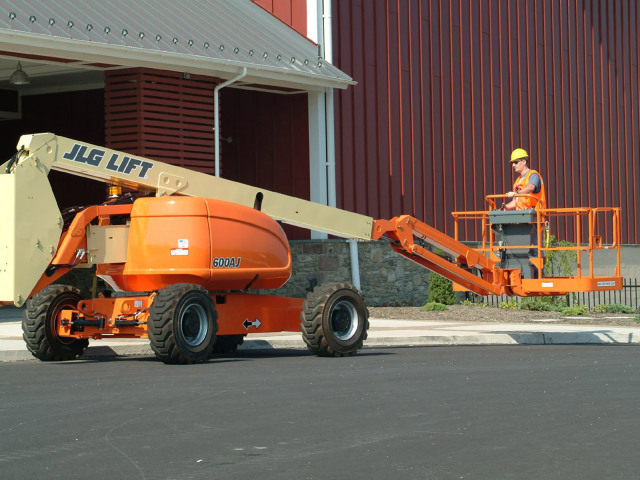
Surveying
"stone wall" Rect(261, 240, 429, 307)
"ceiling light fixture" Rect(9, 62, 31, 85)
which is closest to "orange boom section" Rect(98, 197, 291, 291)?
"ceiling light fixture" Rect(9, 62, 31, 85)

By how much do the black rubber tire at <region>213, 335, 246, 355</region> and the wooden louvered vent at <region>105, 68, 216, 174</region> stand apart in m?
7.26

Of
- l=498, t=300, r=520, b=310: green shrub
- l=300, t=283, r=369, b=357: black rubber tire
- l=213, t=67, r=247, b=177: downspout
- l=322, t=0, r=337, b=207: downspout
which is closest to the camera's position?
l=300, t=283, r=369, b=357: black rubber tire

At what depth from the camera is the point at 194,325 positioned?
1380cm

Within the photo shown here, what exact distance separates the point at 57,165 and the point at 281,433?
6234 millimetres

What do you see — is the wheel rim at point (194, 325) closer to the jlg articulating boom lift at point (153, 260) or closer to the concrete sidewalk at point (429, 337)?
the jlg articulating boom lift at point (153, 260)

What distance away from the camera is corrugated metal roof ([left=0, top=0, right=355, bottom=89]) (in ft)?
64.6

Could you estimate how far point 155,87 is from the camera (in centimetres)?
2266

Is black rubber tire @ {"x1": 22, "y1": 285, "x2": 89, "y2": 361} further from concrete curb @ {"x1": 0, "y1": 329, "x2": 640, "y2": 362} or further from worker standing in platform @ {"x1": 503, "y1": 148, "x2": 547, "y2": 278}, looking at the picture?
worker standing in platform @ {"x1": 503, "y1": 148, "x2": 547, "y2": 278}

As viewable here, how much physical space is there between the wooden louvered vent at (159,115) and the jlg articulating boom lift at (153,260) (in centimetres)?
757

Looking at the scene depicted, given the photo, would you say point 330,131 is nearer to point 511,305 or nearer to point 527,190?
point 511,305

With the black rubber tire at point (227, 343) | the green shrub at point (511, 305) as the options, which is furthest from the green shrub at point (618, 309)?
the black rubber tire at point (227, 343)

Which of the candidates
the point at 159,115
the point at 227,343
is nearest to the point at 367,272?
the point at 159,115

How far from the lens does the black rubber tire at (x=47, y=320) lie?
46.1 ft

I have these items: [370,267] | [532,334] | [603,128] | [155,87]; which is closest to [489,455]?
[532,334]
